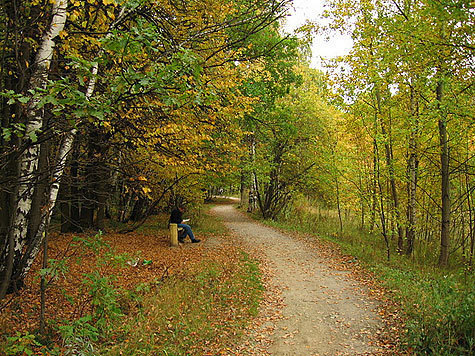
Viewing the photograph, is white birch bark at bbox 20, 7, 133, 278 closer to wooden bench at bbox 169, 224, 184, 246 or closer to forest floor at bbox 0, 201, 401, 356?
forest floor at bbox 0, 201, 401, 356

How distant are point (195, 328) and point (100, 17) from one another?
18.6 ft

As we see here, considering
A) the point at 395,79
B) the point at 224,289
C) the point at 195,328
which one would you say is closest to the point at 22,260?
the point at 195,328

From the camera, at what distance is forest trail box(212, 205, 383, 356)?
4980 mm

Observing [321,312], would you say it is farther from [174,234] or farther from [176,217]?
[176,217]

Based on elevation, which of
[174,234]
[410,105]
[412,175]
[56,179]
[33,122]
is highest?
[410,105]

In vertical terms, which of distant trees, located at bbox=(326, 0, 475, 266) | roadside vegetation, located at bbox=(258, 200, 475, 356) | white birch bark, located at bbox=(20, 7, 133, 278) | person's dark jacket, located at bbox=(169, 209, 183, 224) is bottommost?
roadside vegetation, located at bbox=(258, 200, 475, 356)

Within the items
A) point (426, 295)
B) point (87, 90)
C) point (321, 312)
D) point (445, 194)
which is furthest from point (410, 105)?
point (87, 90)

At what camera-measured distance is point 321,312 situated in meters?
6.21

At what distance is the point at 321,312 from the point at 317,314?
130 mm

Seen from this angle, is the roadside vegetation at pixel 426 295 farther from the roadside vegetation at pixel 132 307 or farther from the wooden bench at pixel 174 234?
the wooden bench at pixel 174 234

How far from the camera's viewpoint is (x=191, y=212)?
16.5 metres

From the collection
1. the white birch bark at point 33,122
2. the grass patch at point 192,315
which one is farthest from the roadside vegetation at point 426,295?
the white birch bark at point 33,122

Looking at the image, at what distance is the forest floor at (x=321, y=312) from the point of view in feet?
16.3

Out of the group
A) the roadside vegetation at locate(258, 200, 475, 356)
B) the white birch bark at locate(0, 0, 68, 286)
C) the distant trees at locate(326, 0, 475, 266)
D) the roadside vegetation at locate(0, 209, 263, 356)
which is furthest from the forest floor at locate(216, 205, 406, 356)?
the white birch bark at locate(0, 0, 68, 286)
